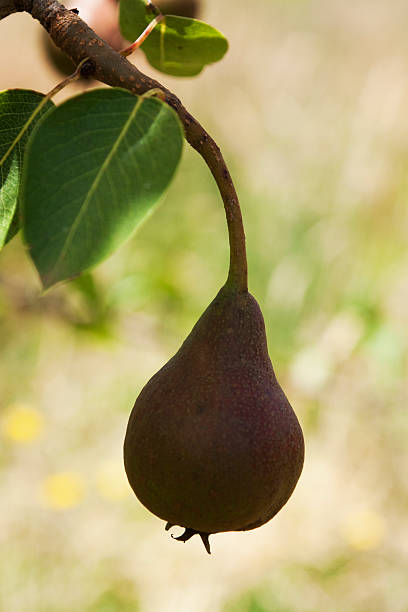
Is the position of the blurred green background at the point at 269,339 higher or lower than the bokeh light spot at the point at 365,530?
higher

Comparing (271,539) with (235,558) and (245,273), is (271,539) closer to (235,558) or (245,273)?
(235,558)

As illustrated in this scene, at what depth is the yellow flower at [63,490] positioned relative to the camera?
2443 millimetres

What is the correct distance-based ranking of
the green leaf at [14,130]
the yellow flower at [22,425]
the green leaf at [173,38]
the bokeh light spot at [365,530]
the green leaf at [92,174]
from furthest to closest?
the yellow flower at [22,425] < the bokeh light spot at [365,530] < the green leaf at [173,38] < the green leaf at [14,130] < the green leaf at [92,174]

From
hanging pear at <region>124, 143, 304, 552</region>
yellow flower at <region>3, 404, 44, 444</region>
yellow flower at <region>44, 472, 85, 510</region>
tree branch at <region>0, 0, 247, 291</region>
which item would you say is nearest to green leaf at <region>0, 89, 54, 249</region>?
tree branch at <region>0, 0, 247, 291</region>

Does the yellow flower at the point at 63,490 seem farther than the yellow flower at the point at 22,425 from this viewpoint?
No

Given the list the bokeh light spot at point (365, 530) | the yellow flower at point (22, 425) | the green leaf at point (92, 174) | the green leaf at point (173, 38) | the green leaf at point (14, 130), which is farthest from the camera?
the yellow flower at point (22, 425)

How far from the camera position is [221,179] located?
1.92 ft

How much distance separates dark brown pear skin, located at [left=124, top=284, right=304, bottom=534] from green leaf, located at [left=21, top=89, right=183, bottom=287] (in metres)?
0.17

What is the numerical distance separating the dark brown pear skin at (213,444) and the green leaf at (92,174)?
17 cm

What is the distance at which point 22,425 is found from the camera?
271 cm

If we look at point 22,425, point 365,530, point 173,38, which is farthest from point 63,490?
point 173,38

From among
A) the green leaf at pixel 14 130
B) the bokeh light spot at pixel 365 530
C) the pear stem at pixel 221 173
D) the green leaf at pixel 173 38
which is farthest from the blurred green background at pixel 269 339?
the pear stem at pixel 221 173

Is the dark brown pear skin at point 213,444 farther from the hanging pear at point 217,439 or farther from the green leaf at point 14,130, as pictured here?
the green leaf at point 14,130

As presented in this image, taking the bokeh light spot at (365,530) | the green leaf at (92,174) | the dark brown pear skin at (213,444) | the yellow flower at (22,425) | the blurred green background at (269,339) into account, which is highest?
the green leaf at (92,174)
